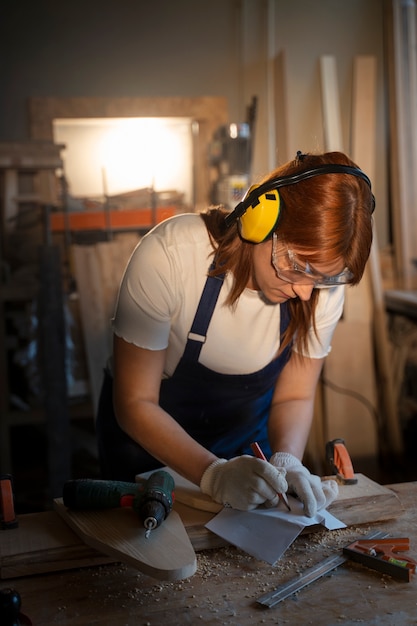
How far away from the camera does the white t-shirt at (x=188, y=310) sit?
188 centimetres

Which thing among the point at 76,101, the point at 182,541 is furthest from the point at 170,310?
the point at 76,101

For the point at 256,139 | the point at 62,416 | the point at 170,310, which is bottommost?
the point at 62,416

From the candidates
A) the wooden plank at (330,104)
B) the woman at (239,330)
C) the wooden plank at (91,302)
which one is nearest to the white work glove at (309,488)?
the woman at (239,330)

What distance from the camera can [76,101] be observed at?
4.65 meters

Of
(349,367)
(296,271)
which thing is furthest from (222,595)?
(349,367)

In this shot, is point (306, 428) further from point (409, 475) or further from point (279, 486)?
point (409, 475)

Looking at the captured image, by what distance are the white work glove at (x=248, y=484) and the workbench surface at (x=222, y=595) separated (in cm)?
12

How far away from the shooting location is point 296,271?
1760 mm

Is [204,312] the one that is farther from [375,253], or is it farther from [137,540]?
[375,253]

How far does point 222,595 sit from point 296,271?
2.48 ft

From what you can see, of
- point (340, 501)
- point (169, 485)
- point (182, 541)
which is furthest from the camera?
point (340, 501)

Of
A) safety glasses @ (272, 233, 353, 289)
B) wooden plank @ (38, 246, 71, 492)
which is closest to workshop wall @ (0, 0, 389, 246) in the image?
wooden plank @ (38, 246, 71, 492)

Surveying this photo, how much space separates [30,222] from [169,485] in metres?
3.09

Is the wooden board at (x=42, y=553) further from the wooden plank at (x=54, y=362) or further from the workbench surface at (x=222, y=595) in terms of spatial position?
the wooden plank at (x=54, y=362)
